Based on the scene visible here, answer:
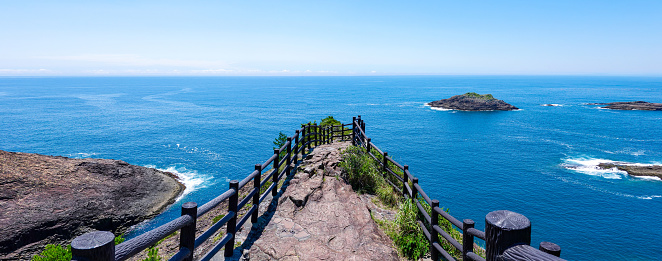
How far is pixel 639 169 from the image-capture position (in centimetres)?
4484

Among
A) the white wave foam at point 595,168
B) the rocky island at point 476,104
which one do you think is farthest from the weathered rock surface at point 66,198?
the rocky island at point 476,104

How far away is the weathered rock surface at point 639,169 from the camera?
43.5 metres

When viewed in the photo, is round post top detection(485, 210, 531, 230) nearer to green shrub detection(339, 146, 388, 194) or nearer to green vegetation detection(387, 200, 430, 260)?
green vegetation detection(387, 200, 430, 260)

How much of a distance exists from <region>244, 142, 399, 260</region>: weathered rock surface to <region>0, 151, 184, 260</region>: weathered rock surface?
22537mm

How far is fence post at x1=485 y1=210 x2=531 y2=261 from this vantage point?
2.84 metres

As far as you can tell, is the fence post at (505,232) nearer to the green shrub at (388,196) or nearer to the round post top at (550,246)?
the round post top at (550,246)

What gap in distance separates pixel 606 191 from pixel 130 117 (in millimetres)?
89279

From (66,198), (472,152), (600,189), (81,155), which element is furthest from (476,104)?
(66,198)

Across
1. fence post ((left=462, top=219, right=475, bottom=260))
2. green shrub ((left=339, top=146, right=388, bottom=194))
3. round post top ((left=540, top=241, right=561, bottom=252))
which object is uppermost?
round post top ((left=540, top=241, right=561, bottom=252))

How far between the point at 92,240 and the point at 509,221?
348 cm

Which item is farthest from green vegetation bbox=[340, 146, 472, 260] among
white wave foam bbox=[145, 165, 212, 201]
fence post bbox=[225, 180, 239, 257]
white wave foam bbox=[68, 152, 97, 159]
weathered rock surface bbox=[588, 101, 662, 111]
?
weathered rock surface bbox=[588, 101, 662, 111]

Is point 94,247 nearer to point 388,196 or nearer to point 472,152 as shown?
point 388,196

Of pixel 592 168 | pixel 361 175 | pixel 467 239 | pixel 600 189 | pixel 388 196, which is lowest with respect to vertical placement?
pixel 600 189

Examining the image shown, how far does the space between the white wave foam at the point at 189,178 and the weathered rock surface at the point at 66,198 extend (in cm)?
93
